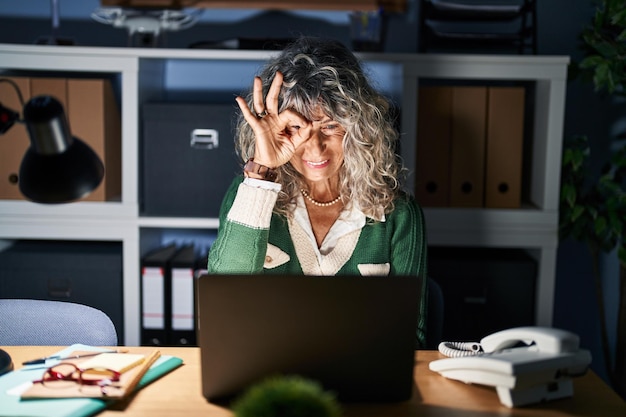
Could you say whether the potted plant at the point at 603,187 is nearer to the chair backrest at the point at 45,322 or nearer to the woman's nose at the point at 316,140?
the woman's nose at the point at 316,140

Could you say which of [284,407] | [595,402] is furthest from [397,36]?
[284,407]

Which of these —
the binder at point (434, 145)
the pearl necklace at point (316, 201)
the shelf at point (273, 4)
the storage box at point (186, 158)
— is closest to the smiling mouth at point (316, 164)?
the pearl necklace at point (316, 201)

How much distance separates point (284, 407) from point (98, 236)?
1.77 metres

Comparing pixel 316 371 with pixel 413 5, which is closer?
pixel 316 371

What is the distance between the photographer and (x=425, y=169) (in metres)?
2.54

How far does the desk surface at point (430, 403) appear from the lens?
1.22 metres

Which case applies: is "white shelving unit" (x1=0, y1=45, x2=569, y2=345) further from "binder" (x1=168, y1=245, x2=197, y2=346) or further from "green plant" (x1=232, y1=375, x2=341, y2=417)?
"green plant" (x1=232, y1=375, x2=341, y2=417)

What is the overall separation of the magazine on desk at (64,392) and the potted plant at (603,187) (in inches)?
64.4

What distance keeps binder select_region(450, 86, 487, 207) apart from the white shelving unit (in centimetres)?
5

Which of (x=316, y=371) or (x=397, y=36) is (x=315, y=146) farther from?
(x=397, y=36)

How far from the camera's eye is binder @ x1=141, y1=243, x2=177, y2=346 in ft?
8.25

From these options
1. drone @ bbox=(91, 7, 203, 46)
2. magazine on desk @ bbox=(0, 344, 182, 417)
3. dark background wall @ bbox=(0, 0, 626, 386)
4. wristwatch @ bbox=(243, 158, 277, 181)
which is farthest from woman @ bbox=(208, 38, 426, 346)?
dark background wall @ bbox=(0, 0, 626, 386)

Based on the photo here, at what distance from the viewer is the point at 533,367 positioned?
1.22 meters

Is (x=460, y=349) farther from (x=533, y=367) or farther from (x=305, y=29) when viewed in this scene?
(x=305, y=29)
